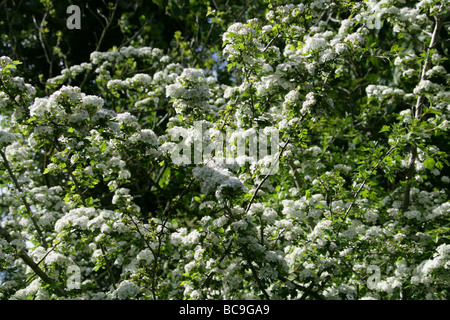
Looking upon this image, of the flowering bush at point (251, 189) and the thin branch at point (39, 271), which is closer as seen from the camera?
the flowering bush at point (251, 189)

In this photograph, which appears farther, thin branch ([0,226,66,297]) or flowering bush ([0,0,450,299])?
thin branch ([0,226,66,297])

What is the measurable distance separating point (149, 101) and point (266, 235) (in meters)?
2.02

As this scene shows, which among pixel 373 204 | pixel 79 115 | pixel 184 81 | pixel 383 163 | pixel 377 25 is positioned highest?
pixel 377 25

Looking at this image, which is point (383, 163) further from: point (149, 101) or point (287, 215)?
point (149, 101)

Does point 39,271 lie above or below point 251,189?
below

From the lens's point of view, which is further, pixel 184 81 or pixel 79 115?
pixel 184 81

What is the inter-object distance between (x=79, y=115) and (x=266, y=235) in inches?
70.1

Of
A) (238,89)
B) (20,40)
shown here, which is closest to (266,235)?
(238,89)

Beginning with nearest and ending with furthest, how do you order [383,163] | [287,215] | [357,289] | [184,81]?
[184,81], [383,163], [287,215], [357,289]

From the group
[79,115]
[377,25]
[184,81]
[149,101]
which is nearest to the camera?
[79,115]

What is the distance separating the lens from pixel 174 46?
6852 mm

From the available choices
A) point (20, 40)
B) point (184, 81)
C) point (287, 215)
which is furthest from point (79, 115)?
point (20, 40)

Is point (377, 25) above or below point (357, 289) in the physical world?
above

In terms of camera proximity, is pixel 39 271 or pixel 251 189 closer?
pixel 39 271
